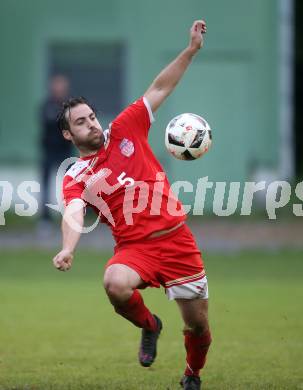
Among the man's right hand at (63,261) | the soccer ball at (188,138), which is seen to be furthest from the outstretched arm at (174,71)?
the man's right hand at (63,261)

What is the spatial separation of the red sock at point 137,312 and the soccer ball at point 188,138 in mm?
1079

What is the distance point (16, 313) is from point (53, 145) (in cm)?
701

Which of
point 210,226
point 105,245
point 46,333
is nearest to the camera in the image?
point 46,333

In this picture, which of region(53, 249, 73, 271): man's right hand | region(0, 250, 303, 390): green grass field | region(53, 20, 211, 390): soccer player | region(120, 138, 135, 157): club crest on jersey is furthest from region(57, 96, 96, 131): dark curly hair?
region(0, 250, 303, 390): green grass field

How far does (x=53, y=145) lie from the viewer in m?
17.8

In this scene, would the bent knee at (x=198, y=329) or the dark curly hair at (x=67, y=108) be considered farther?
the dark curly hair at (x=67, y=108)

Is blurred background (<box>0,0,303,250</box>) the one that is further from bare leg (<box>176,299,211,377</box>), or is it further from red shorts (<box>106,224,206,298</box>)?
red shorts (<box>106,224,206,298</box>)

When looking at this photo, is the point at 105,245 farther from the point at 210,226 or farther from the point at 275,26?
the point at 275,26

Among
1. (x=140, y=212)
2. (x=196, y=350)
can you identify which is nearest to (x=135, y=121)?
(x=140, y=212)

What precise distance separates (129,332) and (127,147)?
3243 mm

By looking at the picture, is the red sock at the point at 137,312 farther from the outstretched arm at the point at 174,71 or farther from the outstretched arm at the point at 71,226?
the outstretched arm at the point at 174,71

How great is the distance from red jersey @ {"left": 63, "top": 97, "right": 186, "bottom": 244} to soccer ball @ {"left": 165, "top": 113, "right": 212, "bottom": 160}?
20 cm

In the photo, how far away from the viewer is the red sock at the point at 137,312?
6.98m

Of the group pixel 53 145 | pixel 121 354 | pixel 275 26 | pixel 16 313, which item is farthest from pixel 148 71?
pixel 121 354
